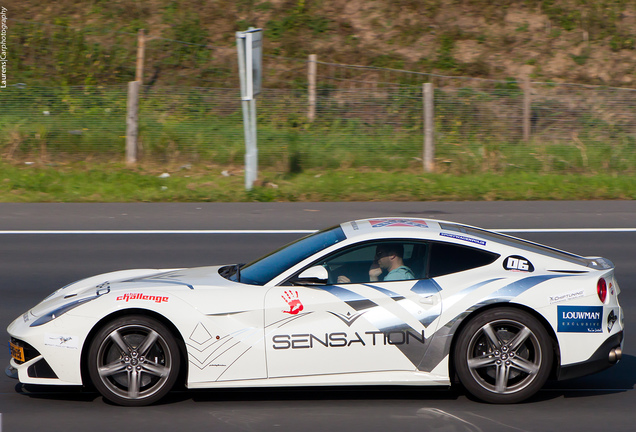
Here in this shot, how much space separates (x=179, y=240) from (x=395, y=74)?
11.2 m

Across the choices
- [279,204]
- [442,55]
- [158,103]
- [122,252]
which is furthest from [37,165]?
[442,55]

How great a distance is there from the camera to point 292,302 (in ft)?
18.0

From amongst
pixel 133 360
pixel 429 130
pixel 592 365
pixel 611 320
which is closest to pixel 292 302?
pixel 133 360

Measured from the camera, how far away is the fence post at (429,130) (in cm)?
1780

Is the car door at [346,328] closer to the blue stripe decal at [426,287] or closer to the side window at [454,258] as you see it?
the blue stripe decal at [426,287]

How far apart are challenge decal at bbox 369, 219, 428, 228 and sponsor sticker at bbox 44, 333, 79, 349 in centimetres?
236

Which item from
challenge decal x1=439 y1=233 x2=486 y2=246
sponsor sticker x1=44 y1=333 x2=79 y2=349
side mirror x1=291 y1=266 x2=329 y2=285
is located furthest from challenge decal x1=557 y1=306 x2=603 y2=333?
sponsor sticker x1=44 y1=333 x2=79 y2=349

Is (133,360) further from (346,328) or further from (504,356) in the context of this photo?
(504,356)

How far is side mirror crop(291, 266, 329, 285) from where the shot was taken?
557cm

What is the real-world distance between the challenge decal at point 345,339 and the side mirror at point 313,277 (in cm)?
38

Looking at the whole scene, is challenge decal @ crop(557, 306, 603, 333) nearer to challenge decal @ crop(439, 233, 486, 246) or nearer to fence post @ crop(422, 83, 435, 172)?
challenge decal @ crop(439, 233, 486, 246)

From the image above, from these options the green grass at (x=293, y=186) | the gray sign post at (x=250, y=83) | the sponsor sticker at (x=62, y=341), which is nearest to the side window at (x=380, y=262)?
the sponsor sticker at (x=62, y=341)

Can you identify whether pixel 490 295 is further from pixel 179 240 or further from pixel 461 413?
pixel 179 240

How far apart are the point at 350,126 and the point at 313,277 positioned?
43.2ft
